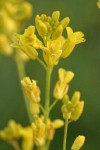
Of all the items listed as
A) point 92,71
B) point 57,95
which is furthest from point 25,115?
point 57,95

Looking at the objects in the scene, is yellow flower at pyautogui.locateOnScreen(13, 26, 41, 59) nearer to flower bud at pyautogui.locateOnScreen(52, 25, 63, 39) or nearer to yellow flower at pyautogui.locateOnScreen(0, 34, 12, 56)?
A: flower bud at pyautogui.locateOnScreen(52, 25, 63, 39)

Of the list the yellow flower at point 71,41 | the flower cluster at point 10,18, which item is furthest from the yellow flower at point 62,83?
the flower cluster at point 10,18

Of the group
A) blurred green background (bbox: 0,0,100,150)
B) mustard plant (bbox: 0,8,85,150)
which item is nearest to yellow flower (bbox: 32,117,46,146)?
mustard plant (bbox: 0,8,85,150)

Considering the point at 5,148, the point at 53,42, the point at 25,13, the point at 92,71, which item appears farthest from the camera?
the point at 92,71

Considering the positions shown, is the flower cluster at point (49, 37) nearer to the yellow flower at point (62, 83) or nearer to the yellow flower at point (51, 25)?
the yellow flower at point (51, 25)

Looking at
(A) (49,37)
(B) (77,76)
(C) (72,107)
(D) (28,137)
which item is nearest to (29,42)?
→ (A) (49,37)

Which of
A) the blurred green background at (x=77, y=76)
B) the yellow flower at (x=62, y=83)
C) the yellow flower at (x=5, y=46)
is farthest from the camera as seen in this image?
the blurred green background at (x=77, y=76)

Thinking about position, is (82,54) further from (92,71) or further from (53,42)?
(53,42)
